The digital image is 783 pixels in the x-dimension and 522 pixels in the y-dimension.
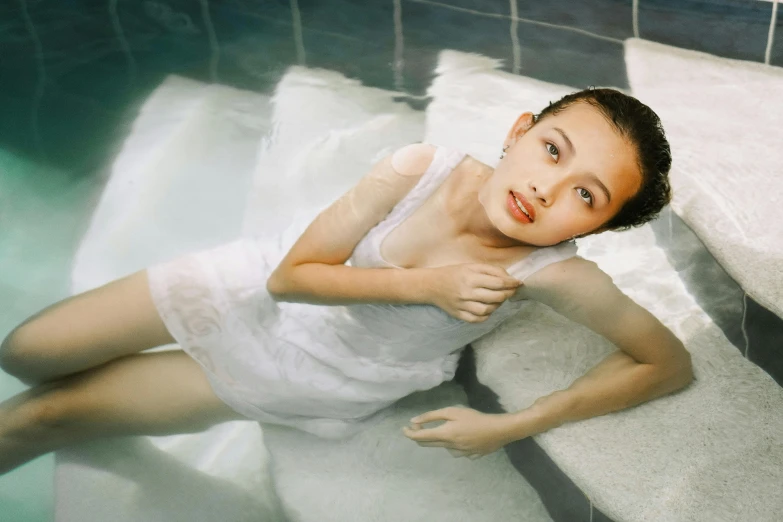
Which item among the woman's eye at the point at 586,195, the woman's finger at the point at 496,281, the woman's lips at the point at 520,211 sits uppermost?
the woman's eye at the point at 586,195

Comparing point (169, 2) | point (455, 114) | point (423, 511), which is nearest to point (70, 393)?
point (423, 511)

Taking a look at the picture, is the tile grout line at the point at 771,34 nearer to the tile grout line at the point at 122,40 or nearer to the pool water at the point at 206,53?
the pool water at the point at 206,53

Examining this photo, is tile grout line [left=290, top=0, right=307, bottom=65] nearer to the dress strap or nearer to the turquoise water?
the turquoise water

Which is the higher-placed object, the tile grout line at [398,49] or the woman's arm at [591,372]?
the tile grout line at [398,49]

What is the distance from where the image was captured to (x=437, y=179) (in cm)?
140

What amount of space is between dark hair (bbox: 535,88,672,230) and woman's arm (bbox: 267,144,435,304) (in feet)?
0.92

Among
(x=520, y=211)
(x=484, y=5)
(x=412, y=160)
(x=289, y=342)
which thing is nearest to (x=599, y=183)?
(x=520, y=211)

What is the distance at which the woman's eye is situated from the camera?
1.20 metres


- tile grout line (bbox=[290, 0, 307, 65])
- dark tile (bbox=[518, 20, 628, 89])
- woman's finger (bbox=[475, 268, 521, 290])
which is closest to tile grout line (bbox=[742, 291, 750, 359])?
woman's finger (bbox=[475, 268, 521, 290])

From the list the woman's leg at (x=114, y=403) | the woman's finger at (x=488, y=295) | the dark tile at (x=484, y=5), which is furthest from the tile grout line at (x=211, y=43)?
the woman's finger at (x=488, y=295)

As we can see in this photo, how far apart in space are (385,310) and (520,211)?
1.19 ft

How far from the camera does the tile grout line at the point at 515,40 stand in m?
2.42

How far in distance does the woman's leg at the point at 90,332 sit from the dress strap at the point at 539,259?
29.4 inches

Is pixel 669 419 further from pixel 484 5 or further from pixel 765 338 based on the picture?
pixel 484 5
